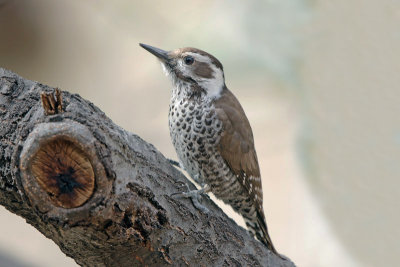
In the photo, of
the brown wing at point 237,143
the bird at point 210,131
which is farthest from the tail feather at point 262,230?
the brown wing at point 237,143

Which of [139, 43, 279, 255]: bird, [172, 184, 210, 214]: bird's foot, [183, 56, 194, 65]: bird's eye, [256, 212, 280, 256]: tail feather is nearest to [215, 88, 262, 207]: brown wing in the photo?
[139, 43, 279, 255]: bird

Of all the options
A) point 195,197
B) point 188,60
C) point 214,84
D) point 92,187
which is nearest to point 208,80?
point 214,84

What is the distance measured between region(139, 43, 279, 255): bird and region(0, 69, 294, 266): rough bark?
507 mm

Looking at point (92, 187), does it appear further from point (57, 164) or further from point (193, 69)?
point (193, 69)

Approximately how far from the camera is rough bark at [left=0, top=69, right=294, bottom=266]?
1466 millimetres

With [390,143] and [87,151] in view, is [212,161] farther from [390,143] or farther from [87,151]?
[390,143]

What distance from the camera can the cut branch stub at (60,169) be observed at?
1.46m

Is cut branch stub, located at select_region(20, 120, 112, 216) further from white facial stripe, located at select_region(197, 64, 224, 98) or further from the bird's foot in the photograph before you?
white facial stripe, located at select_region(197, 64, 224, 98)

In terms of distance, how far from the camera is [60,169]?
146 cm

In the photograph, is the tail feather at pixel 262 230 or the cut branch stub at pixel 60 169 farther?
the tail feather at pixel 262 230

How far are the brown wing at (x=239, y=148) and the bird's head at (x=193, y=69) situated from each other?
0.29 feet

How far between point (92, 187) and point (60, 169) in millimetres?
117

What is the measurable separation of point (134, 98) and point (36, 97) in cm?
303

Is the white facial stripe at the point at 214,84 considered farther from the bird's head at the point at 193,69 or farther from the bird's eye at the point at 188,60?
the bird's eye at the point at 188,60
